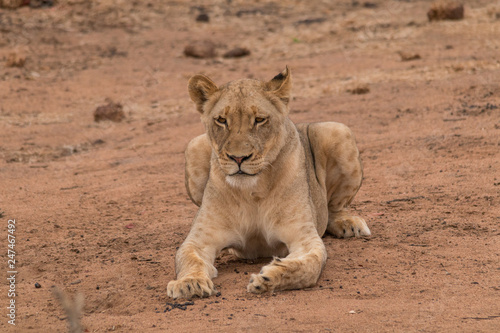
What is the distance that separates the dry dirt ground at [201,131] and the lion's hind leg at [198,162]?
54cm

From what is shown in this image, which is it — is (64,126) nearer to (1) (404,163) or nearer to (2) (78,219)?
(2) (78,219)

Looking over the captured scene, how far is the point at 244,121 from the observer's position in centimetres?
487

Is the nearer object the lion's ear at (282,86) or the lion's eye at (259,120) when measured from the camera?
the lion's eye at (259,120)

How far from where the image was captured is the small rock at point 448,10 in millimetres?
17500

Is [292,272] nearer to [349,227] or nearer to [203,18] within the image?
[349,227]

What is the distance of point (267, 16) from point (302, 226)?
53.0 ft

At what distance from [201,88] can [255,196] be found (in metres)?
0.85

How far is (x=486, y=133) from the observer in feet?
29.2

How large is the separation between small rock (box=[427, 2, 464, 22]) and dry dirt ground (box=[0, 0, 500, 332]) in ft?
1.45

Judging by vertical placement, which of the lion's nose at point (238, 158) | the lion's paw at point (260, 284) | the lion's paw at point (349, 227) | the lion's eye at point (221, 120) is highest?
the lion's eye at point (221, 120)

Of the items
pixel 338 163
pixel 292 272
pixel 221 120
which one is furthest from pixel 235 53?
pixel 292 272

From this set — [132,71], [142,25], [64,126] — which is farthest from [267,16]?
[64,126]

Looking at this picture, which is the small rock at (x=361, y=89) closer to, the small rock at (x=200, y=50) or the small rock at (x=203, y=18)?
the small rock at (x=200, y=50)

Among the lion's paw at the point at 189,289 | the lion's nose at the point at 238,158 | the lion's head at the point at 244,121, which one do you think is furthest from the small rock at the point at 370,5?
the lion's paw at the point at 189,289
